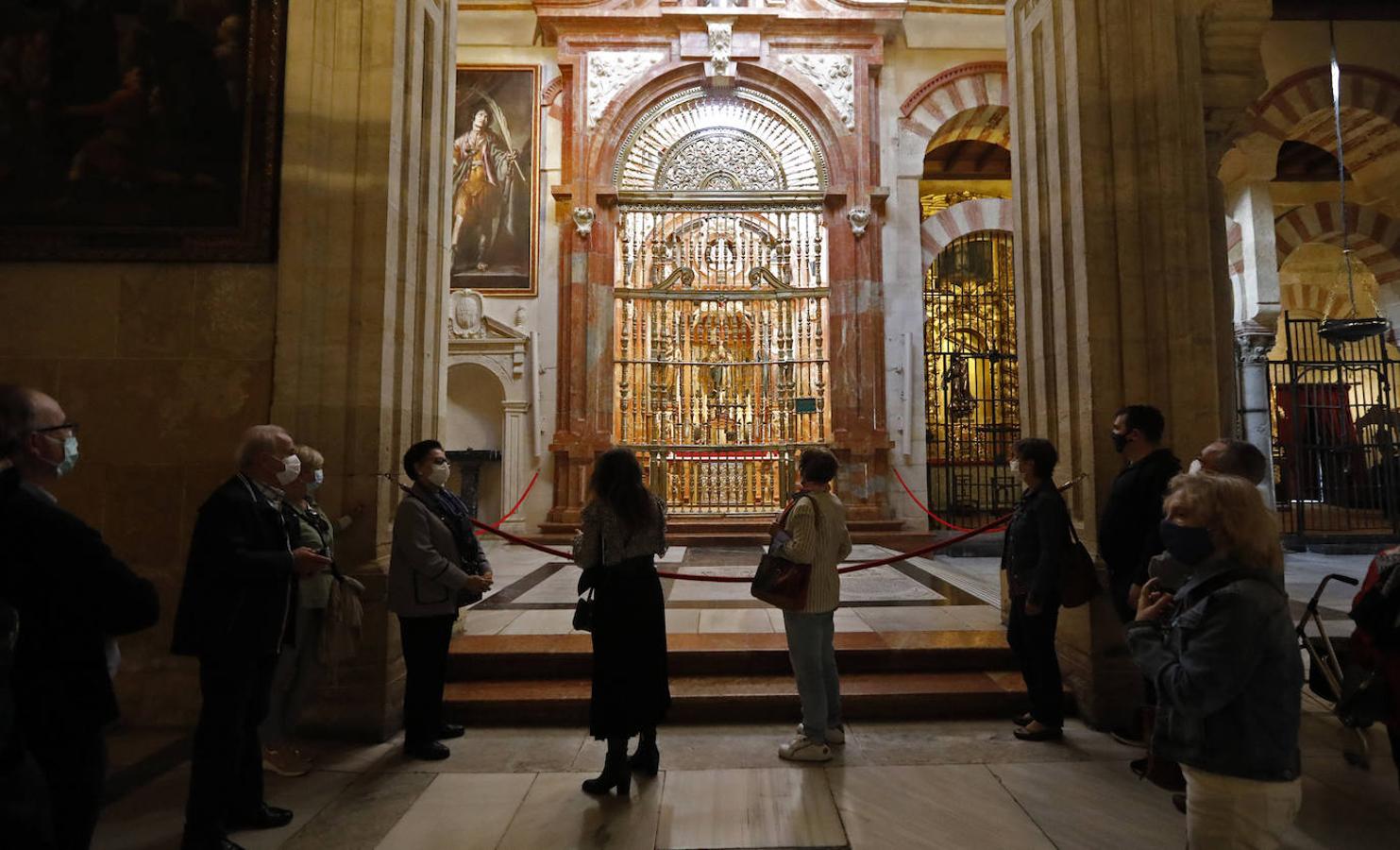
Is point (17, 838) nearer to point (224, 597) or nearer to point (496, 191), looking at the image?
point (224, 597)

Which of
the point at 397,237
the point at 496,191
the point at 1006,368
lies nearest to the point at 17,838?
the point at 397,237

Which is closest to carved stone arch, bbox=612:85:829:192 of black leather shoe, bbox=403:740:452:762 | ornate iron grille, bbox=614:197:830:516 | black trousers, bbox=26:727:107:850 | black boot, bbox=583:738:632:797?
ornate iron grille, bbox=614:197:830:516

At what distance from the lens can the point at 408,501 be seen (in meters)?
3.18

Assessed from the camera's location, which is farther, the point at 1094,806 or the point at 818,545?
the point at 818,545

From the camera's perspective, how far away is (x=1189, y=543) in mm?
1826

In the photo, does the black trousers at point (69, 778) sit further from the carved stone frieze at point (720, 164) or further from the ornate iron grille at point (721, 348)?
the carved stone frieze at point (720, 164)

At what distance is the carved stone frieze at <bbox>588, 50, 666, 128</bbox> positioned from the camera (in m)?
10.6

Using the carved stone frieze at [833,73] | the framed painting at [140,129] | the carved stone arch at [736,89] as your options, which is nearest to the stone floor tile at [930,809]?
the framed painting at [140,129]

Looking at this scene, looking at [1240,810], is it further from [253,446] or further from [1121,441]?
[253,446]

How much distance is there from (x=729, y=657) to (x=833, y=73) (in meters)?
9.51

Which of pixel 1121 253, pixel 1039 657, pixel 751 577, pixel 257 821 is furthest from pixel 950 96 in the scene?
pixel 257 821

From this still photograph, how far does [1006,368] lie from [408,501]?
41.6 ft

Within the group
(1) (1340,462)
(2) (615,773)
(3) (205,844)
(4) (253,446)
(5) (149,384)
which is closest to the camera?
(3) (205,844)

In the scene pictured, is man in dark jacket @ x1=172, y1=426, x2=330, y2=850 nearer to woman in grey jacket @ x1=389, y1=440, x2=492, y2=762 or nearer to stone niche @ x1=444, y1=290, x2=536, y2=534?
woman in grey jacket @ x1=389, y1=440, x2=492, y2=762
